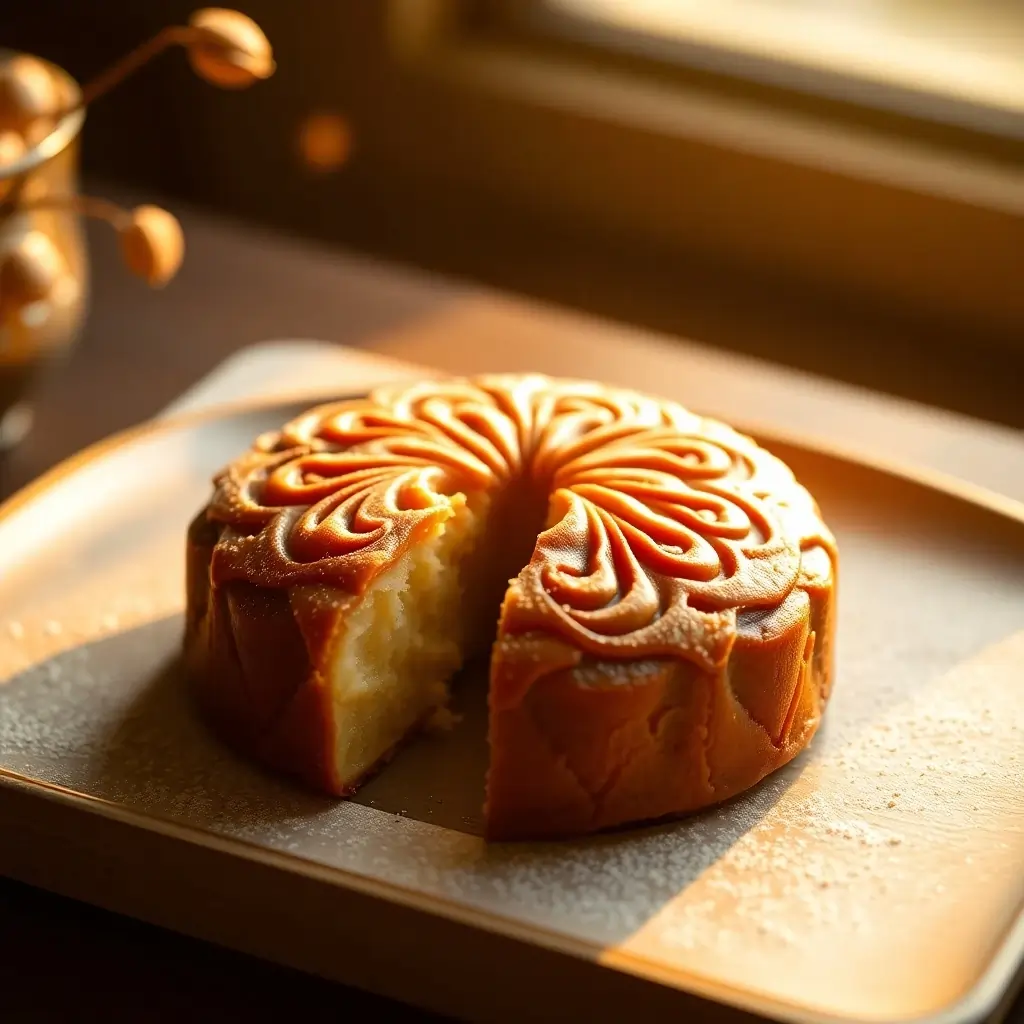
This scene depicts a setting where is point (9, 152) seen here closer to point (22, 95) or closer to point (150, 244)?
point (22, 95)

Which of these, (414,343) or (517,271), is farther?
(517,271)

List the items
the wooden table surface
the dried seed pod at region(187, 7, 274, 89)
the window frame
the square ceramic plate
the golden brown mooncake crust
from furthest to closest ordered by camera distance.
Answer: the window frame < the wooden table surface < the dried seed pod at region(187, 7, 274, 89) < the golden brown mooncake crust < the square ceramic plate

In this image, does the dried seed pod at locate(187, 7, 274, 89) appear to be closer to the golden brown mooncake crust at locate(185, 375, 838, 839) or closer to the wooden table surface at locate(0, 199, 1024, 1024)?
the golden brown mooncake crust at locate(185, 375, 838, 839)

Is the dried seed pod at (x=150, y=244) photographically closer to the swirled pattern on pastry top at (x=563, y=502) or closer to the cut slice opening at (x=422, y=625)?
the swirled pattern on pastry top at (x=563, y=502)

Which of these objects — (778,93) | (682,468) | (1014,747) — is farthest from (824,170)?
(1014,747)

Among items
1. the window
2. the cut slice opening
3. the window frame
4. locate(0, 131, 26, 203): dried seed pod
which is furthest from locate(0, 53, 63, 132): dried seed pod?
the window

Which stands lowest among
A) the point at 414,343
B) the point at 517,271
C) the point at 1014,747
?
the point at 517,271

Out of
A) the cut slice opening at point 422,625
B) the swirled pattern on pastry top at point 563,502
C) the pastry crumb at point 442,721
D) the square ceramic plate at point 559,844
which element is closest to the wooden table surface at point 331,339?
the square ceramic plate at point 559,844

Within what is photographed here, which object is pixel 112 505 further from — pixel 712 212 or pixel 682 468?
pixel 712 212

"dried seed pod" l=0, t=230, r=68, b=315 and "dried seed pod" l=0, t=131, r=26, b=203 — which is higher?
"dried seed pod" l=0, t=131, r=26, b=203

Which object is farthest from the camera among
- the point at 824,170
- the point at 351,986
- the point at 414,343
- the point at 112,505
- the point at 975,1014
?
the point at 824,170
